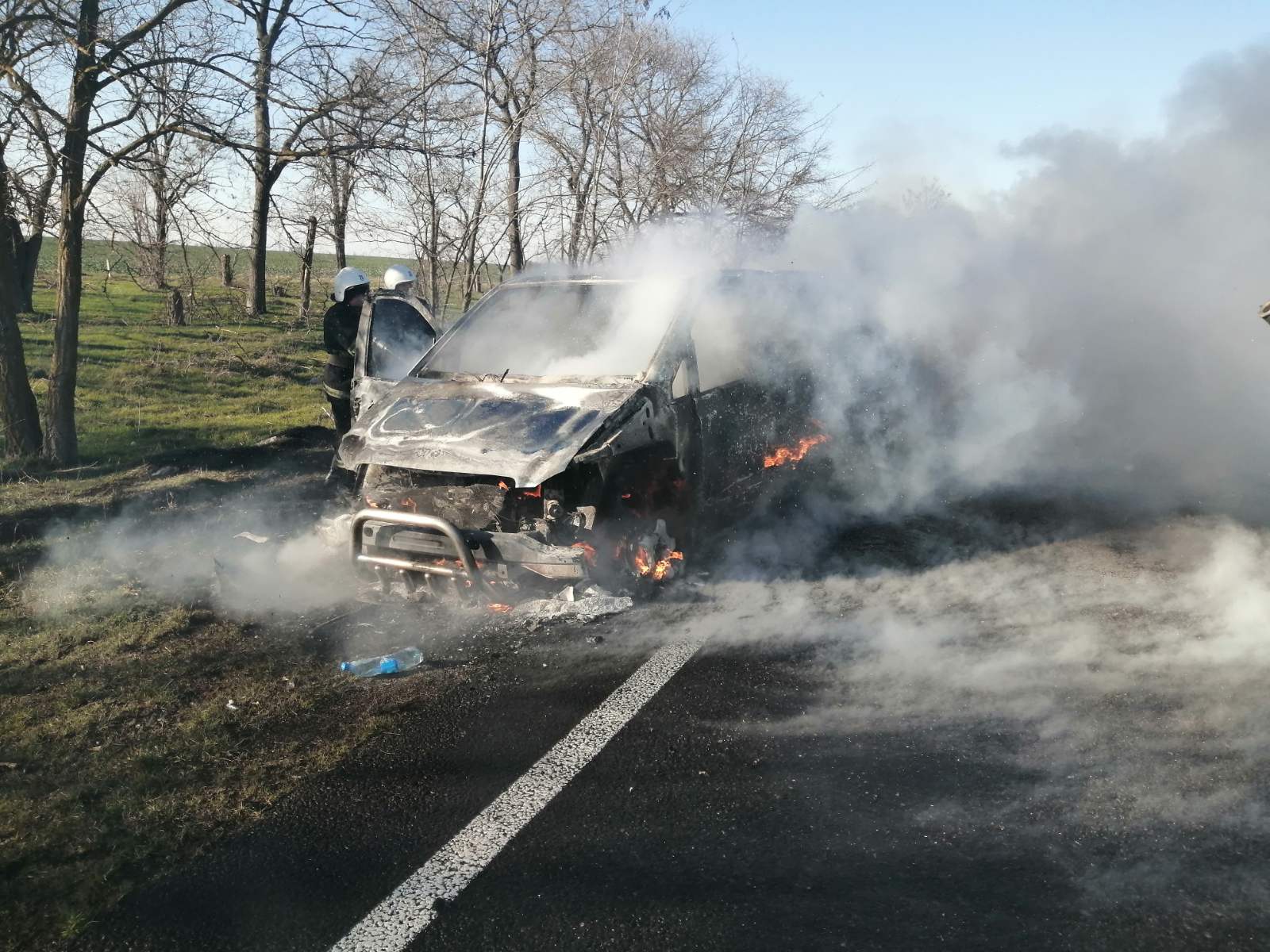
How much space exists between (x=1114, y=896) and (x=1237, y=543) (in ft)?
15.5

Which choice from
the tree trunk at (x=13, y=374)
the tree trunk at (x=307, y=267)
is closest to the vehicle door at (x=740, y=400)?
the tree trunk at (x=307, y=267)

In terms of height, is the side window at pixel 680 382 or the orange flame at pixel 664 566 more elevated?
the side window at pixel 680 382

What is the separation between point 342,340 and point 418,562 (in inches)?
148

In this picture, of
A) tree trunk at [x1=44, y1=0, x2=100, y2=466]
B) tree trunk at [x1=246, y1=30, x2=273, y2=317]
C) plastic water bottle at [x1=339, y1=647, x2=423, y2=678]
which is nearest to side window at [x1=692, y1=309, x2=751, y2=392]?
plastic water bottle at [x1=339, y1=647, x2=423, y2=678]

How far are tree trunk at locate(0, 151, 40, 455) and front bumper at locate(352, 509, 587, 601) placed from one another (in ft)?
19.1

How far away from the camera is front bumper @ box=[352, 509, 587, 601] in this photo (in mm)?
5148

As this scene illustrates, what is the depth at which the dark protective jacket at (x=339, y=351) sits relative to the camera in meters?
8.44

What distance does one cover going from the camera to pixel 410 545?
5375 millimetres

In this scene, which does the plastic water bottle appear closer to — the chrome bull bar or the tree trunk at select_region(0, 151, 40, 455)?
the chrome bull bar

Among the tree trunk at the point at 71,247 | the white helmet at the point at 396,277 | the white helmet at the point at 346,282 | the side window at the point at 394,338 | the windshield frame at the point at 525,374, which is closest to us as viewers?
the windshield frame at the point at 525,374

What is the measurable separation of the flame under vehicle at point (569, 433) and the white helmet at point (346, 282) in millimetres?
1280

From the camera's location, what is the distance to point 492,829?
3289 mm

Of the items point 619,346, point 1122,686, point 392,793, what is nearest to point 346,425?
point 619,346

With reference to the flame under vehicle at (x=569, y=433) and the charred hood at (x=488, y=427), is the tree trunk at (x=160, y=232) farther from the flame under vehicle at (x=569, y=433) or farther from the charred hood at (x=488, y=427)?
the charred hood at (x=488, y=427)
